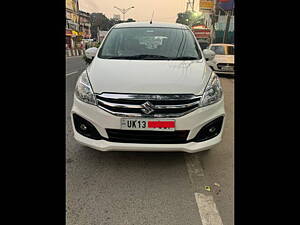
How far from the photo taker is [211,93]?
2.39 meters

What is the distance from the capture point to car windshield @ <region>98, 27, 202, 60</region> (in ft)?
10.2

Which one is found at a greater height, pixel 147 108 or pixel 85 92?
pixel 85 92

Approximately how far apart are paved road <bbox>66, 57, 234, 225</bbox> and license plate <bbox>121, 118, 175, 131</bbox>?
572 mm

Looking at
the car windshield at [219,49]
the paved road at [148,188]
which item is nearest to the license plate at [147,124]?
the paved road at [148,188]

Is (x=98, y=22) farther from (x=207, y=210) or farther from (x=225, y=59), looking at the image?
(x=207, y=210)

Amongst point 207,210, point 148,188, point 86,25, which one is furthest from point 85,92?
point 86,25

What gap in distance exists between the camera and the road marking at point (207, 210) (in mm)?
1875

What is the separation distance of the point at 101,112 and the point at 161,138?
621 millimetres

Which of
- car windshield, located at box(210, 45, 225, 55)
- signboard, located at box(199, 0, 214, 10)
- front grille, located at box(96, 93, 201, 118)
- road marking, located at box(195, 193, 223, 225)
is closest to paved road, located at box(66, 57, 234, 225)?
road marking, located at box(195, 193, 223, 225)

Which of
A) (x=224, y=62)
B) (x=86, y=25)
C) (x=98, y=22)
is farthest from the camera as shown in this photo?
(x=98, y=22)

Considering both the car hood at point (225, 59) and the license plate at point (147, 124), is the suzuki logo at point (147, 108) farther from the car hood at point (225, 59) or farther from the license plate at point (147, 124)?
the car hood at point (225, 59)

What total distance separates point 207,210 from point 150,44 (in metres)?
2.30

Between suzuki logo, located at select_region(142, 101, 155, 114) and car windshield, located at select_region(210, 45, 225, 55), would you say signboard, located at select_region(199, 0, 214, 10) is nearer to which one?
car windshield, located at select_region(210, 45, 225, 55)
